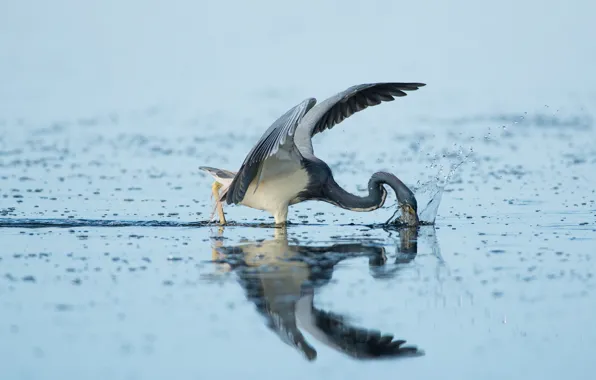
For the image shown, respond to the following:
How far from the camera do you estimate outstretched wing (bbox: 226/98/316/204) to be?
9.60 m

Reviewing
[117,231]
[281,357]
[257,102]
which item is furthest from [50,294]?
[257,102]

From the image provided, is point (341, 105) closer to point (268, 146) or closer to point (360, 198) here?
point (360, 198)

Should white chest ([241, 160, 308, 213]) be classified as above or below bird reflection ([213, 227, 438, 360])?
above

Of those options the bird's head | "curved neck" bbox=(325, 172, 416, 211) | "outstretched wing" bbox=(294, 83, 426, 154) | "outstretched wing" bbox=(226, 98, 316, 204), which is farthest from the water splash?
"outstretched wing" bbox=(226, 98, 316, 204)

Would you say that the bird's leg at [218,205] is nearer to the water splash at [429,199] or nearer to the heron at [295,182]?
the heron at [295,182]

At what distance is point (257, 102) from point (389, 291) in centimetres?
1381

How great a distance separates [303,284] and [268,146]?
2.41 meters

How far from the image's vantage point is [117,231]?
32.5 ft

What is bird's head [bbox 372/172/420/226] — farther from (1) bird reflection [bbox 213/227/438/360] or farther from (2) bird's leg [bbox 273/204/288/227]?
(2) bird's leg [bbox 273/204/288/227]

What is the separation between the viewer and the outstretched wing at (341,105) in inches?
434

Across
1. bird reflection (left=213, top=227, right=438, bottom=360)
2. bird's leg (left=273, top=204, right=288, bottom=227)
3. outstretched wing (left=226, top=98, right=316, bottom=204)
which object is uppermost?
outstretched wing (left=226, top=98, right=316, bottom=204)

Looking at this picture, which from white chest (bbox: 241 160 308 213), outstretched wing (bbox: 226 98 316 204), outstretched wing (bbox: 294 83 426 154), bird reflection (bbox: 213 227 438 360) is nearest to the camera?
bird reflection (bbox: 213 227 438 360)

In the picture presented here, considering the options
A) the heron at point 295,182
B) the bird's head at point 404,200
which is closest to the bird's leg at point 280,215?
the heron at point 295,182

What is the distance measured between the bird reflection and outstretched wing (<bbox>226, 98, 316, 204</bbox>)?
0.52 metres
